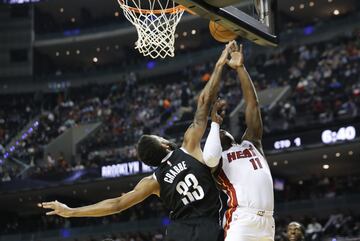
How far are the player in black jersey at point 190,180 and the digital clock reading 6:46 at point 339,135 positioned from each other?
17.2m

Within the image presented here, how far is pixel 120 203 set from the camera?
5.88 metres

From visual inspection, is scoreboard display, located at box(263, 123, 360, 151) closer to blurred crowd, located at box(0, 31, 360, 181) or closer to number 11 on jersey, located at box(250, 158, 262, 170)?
blurred crowd, located at box(0, 31, 360, 181)

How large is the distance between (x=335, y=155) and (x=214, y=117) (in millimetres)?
19890

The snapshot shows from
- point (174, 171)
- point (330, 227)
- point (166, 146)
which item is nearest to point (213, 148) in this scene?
point (174, 171)

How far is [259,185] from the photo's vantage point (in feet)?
18.5

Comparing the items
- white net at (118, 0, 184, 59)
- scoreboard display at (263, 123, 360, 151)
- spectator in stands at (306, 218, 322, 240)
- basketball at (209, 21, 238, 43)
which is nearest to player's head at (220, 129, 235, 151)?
basketball at (209, 21, 238, 43)

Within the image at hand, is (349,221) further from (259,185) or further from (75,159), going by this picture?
(259,185)

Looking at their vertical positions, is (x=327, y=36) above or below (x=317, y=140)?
above

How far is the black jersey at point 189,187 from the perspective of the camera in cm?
558

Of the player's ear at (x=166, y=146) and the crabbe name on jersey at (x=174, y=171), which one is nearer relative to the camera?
the crabbe name on jersey at (x=174, y=171)

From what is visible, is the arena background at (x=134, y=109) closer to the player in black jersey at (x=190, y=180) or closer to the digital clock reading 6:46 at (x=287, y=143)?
the digital clock reading 6:46 at (x=287, y=143)

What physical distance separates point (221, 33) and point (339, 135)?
1615 centimetres

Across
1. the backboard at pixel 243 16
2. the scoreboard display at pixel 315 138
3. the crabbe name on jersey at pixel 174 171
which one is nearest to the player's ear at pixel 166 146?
the crabbe name on jersey at pixel 174 171

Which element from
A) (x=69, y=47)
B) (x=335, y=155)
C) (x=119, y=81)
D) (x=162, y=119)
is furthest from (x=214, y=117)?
(x=69, y=47)
